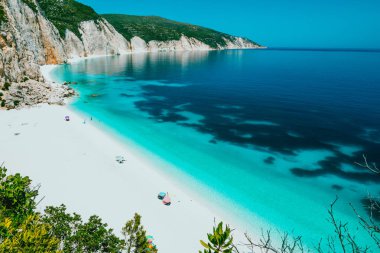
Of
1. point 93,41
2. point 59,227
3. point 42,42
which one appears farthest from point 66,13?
point 59,227

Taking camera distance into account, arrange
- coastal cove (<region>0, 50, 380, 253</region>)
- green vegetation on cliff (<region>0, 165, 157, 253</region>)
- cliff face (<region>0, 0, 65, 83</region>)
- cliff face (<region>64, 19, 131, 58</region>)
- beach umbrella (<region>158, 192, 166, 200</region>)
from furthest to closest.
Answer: cliff face (<region>64, 19, 131, 58</region>) < cliff face (<region>0, 0, 65, 83</region>) < beach umbrella (<region>158, 192, 166, 200</region>) < coastal cove (<region>0, 50, 380, 253</region>) < green vegetation on cliff (<region>0, 165, 157, 253</region>)

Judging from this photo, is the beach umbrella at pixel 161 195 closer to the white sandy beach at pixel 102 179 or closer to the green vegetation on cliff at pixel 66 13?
the white sandy beach at pixel 102 179

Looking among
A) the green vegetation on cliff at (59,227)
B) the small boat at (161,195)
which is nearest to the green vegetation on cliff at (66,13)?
the small boat at (161,195)

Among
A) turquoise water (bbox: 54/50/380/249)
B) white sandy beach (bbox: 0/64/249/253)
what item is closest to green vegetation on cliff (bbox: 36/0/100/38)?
turquoise water (bbox: 54/50/380/249)

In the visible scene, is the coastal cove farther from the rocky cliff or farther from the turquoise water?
the rocky cliff

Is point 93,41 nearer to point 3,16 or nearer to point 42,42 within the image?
point 42,42

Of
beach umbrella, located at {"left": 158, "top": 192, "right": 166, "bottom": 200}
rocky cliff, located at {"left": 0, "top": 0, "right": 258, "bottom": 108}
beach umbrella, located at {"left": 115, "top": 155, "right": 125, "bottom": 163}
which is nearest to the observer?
beach umbrella, located at {"left": 158, "top": 192, "right": 166, "bottom": 200}
